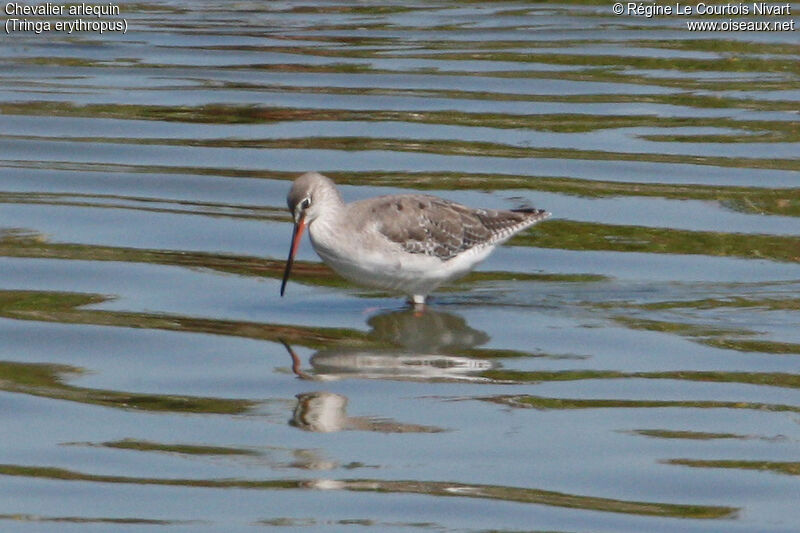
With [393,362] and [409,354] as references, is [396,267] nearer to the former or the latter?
[409,354]

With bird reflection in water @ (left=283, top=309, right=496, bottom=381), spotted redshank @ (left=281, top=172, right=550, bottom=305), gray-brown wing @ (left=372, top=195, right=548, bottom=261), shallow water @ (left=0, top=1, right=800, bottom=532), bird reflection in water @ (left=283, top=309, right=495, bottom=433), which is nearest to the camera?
shallow water @ (left=0, top=1, right=800, bottom=532)

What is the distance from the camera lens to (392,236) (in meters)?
11.1

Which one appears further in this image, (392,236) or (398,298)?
(398,298)

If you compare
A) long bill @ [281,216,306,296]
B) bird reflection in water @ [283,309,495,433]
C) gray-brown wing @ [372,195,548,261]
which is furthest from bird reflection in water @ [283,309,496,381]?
long bill @ [281,216,306,296]

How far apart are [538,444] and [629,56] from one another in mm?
10722

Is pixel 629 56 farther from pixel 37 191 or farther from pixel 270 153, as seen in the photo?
pixel 37 191

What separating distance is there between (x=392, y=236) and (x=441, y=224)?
51cm

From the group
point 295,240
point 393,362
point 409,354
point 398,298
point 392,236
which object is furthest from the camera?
point 398,298

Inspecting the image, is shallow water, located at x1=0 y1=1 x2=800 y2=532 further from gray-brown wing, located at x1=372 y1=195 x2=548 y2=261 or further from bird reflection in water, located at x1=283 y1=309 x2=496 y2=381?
gray-brown wing, located at x1=372 y1=195 x2=548 y2=261

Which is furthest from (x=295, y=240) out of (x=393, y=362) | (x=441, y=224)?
(x=393, y=362)

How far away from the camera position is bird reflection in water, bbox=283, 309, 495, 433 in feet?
29.2

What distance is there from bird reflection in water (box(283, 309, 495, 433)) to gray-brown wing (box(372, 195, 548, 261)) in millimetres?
530

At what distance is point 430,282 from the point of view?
1131cm

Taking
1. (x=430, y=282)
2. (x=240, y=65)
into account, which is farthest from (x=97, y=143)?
(x=430, y=282)
